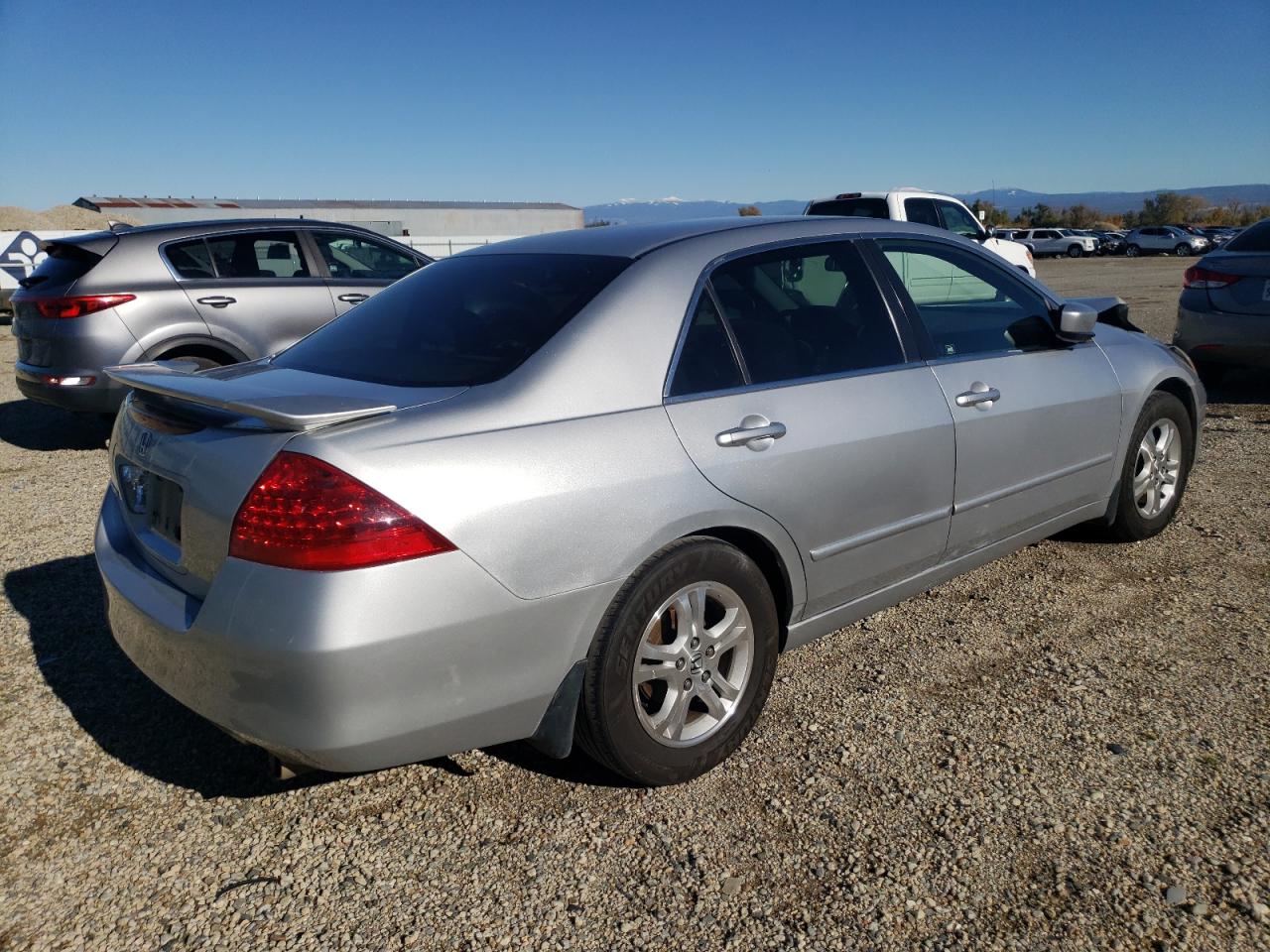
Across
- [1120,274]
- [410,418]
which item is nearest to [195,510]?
[410,418]

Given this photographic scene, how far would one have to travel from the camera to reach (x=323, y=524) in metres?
2.11

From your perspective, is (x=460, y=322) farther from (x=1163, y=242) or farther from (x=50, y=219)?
(x=1163, y=242)

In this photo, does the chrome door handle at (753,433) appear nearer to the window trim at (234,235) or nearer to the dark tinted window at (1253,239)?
the window trim at (234,235)

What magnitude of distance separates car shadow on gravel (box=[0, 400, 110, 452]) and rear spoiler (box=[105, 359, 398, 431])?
18.1 ft

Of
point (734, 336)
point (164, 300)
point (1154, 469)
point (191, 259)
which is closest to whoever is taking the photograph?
point (734, 336)

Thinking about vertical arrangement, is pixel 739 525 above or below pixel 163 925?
above

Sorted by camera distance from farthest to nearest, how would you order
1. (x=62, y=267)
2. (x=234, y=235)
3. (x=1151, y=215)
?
(x=1151, y=215) → (x=234, y=235) → (x=62, y=267)

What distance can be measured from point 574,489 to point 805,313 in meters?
1.31

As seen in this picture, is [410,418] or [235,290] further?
[235,290]

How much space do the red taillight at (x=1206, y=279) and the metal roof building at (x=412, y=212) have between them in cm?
4114

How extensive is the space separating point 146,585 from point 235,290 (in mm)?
4898

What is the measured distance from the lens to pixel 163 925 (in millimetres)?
2227

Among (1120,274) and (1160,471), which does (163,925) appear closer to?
(1160,471)

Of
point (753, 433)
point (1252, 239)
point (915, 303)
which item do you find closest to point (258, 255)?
point (915, 303)
